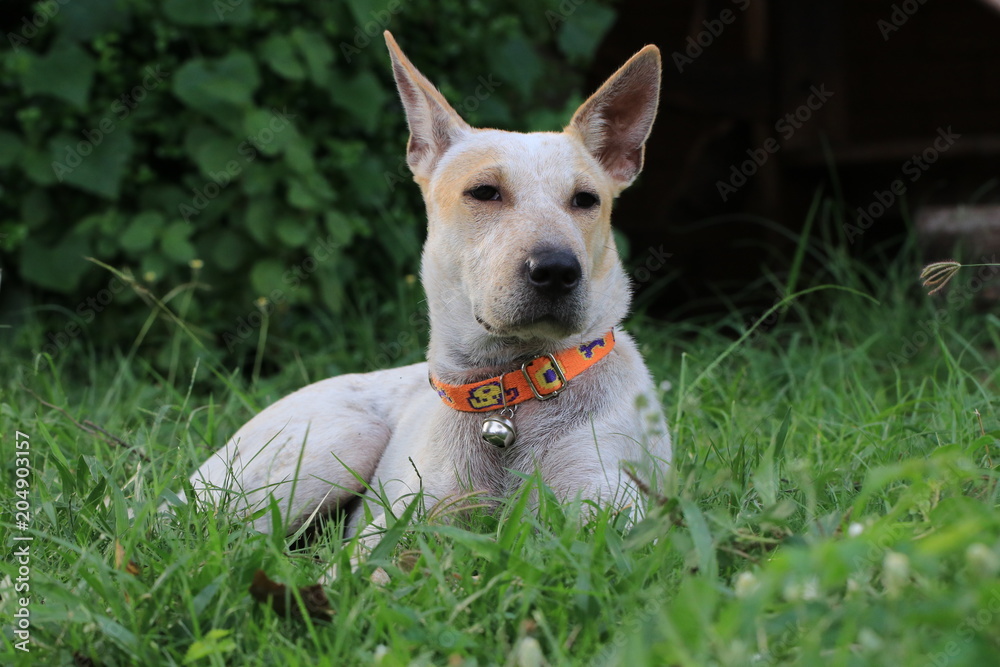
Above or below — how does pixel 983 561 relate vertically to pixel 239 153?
below

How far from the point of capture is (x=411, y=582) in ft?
6.72

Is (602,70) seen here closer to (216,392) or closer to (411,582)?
(216,392)

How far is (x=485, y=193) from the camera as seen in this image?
2867mm

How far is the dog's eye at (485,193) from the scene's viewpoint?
2859 millimetres

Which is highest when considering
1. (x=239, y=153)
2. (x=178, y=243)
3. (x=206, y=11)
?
(x=206, y=11)

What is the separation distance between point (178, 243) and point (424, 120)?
6.54 ft

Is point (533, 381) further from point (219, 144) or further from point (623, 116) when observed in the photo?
point (219, 144)

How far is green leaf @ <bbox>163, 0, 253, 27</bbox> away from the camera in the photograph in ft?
15.0

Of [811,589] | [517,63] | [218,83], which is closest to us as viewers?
[811,589]

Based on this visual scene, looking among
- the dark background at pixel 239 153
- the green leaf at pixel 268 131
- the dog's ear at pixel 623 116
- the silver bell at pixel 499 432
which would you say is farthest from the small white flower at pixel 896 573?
the green leaf at pixel 268 131

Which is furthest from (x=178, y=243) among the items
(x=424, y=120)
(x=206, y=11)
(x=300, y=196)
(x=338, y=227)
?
(x=424, y=120)

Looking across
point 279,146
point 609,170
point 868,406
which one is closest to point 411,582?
point 609,170

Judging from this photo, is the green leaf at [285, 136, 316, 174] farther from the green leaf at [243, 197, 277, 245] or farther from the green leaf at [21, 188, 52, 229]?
the green leaf at [21, 188, 52, 229]

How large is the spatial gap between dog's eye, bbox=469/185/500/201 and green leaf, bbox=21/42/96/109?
2.68 metres
